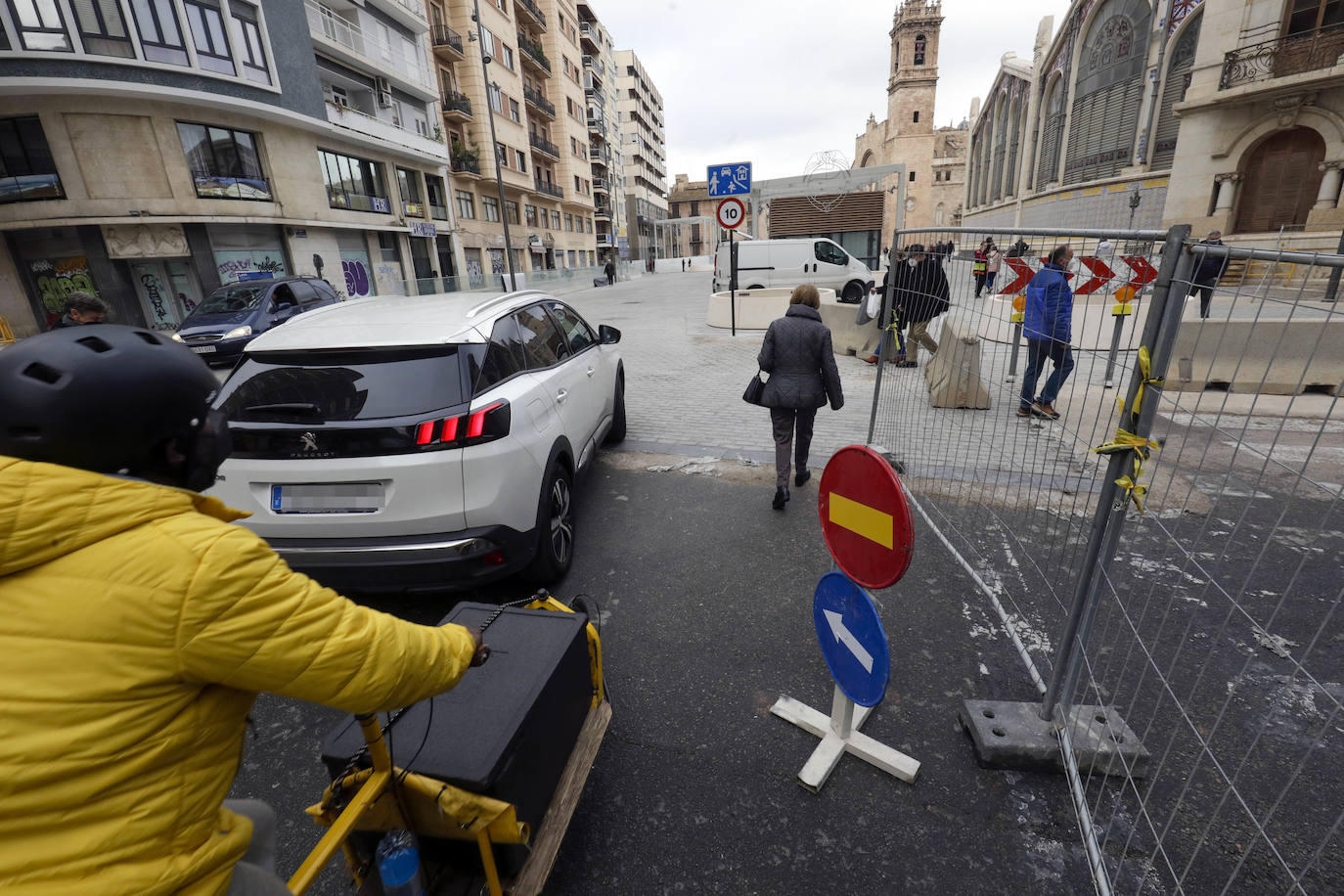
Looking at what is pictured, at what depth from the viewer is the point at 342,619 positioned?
3.93 feet

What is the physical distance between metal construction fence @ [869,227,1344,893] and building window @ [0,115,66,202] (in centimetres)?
2360

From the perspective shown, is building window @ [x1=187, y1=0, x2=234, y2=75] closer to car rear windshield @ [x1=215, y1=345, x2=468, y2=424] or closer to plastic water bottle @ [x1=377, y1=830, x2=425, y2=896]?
car rear windshield @ [x1=215, y1=345, x2=468, y2=424]

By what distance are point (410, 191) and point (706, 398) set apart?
28394 mm

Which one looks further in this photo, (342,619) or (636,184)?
(636,184)

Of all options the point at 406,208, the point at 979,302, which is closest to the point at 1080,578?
the point at 979,302

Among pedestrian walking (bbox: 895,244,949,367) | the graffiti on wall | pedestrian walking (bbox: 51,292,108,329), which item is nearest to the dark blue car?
pedestrian walking (bbox: 51,292,108,329)

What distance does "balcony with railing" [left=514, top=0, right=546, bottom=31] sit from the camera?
40.2 meters

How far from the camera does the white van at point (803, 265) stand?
58.7ft

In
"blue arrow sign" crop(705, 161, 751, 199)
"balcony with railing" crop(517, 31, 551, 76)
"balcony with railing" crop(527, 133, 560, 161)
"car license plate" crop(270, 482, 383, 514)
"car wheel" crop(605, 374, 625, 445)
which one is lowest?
"car wheel" crop(605, 374, 625, 445)

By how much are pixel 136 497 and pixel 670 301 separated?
76.8 ft

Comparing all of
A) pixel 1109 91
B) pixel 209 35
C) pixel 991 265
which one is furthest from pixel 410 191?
pixel 1109 91

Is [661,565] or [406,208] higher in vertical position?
[406,208]

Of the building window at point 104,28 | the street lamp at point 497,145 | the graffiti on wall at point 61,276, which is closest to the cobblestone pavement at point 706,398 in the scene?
the street lamp at point 497,145

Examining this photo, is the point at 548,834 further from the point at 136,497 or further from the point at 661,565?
the point at 661,565
